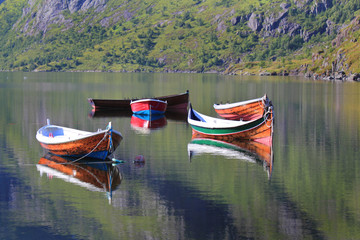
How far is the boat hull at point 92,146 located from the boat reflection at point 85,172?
0.55m

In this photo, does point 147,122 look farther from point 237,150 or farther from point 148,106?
point 237,150

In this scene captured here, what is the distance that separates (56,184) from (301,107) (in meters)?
60.5

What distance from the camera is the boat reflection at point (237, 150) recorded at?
43.5 meters

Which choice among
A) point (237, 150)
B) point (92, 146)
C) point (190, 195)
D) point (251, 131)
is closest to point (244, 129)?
point (251, 131)

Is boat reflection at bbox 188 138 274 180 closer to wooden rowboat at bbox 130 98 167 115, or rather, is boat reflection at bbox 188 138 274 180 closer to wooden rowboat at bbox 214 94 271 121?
wooden rowboat at bbox 214 94 271 121

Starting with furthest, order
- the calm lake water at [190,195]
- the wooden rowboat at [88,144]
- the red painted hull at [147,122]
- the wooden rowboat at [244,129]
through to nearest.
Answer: the red painted hull at [147,122] → the wooden rowboat at [244,129] → the wooden rowboat at [88,144] → the calm lake water at [190,195]

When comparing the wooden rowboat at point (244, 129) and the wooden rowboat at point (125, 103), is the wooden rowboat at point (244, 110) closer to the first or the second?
the wooden rowboat at point (244, 129)

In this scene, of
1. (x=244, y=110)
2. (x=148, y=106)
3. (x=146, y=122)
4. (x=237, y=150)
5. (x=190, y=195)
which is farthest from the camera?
(x=148, y=106)

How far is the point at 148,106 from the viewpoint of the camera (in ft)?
249

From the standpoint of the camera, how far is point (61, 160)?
138ft

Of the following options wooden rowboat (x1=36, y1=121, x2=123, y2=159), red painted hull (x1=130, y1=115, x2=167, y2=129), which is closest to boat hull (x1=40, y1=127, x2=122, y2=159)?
wooden rowboat (x1=36, y1=121, x2=123, y2=159)

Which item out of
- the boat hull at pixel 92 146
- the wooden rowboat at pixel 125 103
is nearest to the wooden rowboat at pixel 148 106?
the wooden rowboat at pixel 125 103

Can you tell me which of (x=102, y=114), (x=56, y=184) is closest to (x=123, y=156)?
(x=56, y=184)

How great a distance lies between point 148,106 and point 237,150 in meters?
30.5
